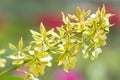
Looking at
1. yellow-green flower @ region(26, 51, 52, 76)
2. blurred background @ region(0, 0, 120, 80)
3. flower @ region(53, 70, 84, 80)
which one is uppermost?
blurred background @ region(0, 0, 120, 80)

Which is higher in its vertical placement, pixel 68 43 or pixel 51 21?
pixel 51 21

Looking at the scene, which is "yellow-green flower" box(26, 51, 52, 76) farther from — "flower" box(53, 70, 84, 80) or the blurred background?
"flower" box(53, 70, 84, 80)

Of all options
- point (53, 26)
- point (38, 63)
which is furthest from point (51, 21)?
point (38, 63)

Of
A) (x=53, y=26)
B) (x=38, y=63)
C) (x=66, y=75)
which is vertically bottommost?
(x=38, y=63)

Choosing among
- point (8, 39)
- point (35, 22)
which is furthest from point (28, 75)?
point (35, 22)

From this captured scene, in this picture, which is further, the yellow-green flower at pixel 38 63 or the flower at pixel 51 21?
the flower at pixel 51 21

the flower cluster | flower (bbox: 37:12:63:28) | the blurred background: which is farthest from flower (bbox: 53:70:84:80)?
the flower cluster

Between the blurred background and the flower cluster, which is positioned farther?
the blurred background

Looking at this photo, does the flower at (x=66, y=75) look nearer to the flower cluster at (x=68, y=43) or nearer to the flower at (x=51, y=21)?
the flower at (x=51, y=21)

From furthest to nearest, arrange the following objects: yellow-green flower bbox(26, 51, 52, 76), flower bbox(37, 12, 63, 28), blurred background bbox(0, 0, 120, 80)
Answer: flower bbox(37, 12, 63, 28) < blurred background bbox(0, 0, 120, 80) < yellow-green flower bbox(26, 51, 52, 76)

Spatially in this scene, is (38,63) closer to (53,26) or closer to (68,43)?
(68,43)

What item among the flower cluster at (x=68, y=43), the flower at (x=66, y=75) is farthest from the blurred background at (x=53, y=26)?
the flower cluster at (x=68, y=43)
